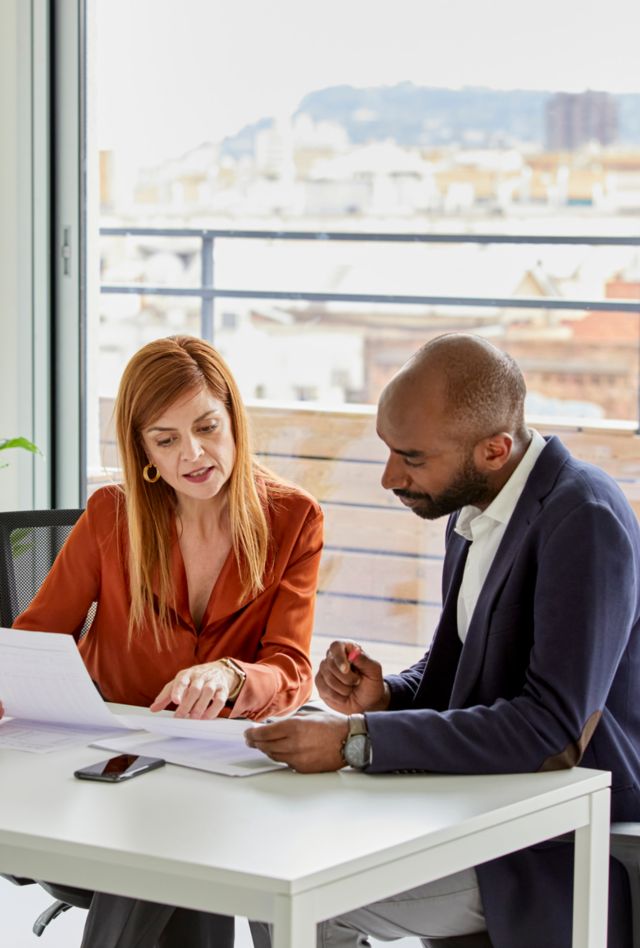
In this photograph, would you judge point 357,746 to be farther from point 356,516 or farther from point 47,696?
point 356,516

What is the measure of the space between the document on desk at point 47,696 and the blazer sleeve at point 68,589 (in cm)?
41

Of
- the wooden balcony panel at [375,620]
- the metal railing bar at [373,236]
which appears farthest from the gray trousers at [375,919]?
the metal railing bar at [373,236]

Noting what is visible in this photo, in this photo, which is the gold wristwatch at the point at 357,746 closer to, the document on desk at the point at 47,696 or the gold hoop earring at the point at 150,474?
the document on desk at the point at 47,696

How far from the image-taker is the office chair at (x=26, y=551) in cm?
260

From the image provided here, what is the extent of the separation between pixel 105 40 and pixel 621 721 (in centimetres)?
303

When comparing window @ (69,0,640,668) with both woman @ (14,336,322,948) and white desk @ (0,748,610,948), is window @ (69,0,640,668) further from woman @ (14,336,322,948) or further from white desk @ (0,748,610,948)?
white desk @ (0,748,610,948)

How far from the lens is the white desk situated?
134 centimetres

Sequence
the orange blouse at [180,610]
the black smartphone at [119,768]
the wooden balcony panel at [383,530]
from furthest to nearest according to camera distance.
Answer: the wooden balcony panel at [383,530] < the orange blouse at [180,610] < the black smartphone at [119,768]

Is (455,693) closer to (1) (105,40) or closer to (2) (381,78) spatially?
(2) (381,78)

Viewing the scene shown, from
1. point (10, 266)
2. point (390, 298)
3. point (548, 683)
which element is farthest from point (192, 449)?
point (10, 266)

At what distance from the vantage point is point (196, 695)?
1909 mm

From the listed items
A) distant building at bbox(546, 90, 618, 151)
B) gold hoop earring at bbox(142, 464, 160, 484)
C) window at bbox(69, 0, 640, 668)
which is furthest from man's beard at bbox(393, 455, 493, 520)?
distant building at bbox(546, 90, 618, 151)

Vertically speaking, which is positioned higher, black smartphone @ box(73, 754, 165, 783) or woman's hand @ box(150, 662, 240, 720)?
woman's hand @ box(150, 662, 240, 720)

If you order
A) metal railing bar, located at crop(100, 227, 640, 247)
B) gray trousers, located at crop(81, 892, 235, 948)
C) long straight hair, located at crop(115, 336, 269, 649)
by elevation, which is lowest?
gray trousers, located at crop(81, 892, 235, 948)
